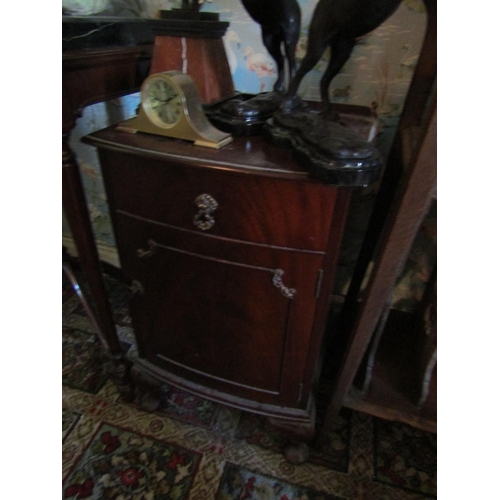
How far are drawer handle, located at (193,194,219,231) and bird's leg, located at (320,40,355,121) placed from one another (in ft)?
0.93

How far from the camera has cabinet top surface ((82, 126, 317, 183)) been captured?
0.52 metres

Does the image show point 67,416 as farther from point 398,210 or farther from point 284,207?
point 398,210

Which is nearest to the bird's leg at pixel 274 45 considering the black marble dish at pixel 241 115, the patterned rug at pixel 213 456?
the black marble dish at pixel 241 115

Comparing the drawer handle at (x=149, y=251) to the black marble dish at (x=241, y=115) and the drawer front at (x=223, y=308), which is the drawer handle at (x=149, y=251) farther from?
the black marble dish at (x=241, y=115)

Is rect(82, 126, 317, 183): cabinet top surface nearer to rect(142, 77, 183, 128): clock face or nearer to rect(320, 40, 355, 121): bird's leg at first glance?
rect(142, 77, 183, 128): clock face

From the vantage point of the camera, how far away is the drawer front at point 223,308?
63 centimetres

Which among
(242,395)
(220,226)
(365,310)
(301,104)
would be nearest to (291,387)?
(242,395)

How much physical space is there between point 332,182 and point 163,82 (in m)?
0.34

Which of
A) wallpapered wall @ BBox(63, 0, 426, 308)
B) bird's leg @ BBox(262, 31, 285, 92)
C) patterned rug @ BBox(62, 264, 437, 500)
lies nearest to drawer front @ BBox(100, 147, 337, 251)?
bird's leg @ BBox(262, 31, 285, 92)

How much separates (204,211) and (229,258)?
10cm

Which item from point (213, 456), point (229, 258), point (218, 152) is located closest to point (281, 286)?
point (229, 258)

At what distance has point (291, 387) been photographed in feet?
2.57

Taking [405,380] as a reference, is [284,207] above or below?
above

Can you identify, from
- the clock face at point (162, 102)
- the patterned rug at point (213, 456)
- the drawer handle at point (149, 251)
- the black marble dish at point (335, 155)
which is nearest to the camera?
the black marble dish at point (335, 155)
